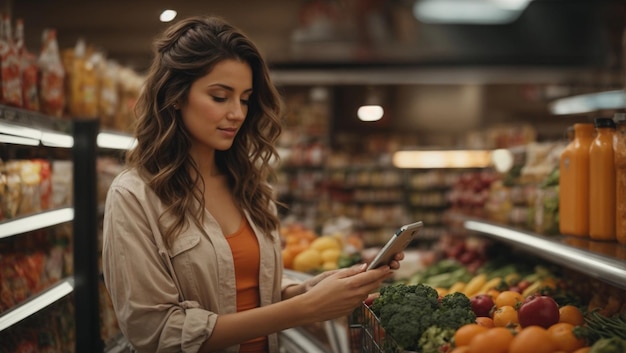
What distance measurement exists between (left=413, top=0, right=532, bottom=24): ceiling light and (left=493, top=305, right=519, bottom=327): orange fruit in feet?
24.5

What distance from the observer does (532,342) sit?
155 cm

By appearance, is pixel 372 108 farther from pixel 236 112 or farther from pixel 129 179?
pixel 129 179

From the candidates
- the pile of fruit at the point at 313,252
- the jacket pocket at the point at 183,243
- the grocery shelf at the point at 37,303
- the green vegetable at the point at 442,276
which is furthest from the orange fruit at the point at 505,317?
the pile of fruit at the point at 313,252

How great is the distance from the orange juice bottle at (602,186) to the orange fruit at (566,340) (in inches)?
25.6

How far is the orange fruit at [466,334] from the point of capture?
163 centimetres

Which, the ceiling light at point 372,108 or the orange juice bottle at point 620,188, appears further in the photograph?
the ceiling light at point 372,108

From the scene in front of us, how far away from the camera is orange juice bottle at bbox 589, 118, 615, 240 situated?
7.13 ft

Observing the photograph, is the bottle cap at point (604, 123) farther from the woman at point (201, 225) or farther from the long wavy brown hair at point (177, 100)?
the long wavy brown hair at point (177, 100)

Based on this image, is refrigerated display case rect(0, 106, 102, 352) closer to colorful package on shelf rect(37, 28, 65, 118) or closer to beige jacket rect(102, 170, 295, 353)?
colorful package on shelf rect(37, 28, 65, 118)

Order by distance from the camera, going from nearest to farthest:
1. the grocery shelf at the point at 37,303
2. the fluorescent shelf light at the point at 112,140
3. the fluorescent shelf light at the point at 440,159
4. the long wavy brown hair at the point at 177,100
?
the long wavy brown hair at the point at 177,100
the grocery shelf at the point at 37,303
the fluorescent shelf light at the point at 112,140
the fluorescent shelf light at the point at 440,159

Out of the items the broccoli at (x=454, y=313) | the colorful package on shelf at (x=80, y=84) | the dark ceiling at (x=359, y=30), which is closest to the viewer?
the broccoli at (x=454, y=313)

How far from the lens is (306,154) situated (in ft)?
33.3

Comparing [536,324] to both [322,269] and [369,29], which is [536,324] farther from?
[369,29]

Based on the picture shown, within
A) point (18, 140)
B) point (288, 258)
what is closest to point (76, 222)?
point (18, 140)
